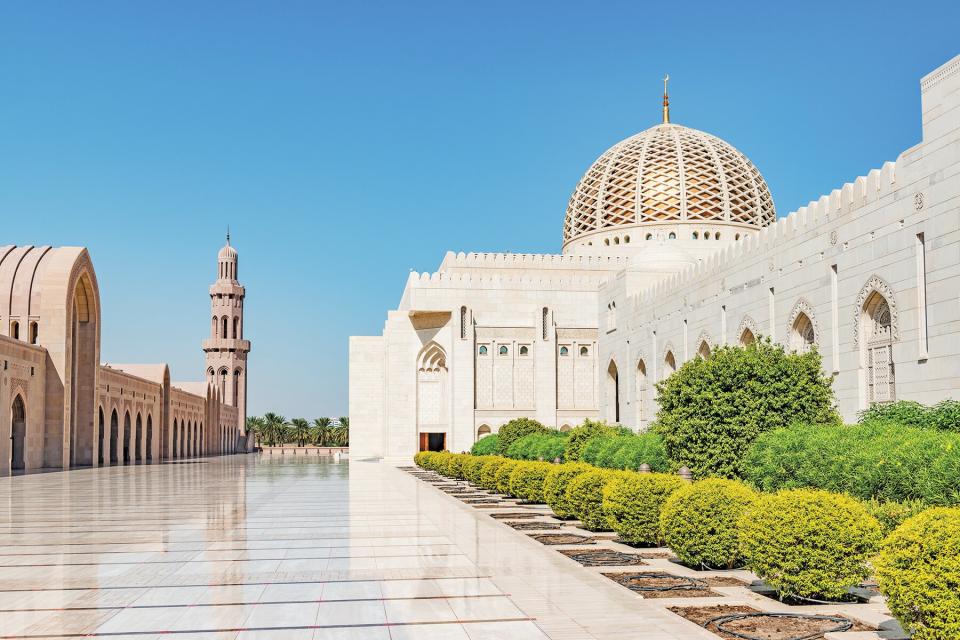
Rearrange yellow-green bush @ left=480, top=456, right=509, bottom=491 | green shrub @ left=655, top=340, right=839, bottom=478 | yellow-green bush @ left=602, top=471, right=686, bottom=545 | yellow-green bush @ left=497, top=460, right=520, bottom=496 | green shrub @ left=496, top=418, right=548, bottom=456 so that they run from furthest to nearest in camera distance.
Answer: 1. green shrub @ left=496, top=418, right=548, bottom=456
2. yellow-green bush @ left=480, top=456, right=509, bottom=491
3. yellow-green bush @ left=497, top=460, right=520, bottom=496
4. green shrub @ left=655, top=340, right=839, bottom=478
5. yellow-green bush @ left=602, top=471, right=686, bottom=545

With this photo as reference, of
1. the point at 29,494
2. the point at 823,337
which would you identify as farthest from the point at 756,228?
the point at 29,494

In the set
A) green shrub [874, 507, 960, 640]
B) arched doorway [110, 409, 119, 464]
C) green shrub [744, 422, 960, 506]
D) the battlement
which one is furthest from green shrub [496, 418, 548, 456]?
green shrub [874, 507, 960, 640]

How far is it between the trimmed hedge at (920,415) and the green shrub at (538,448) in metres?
7.20

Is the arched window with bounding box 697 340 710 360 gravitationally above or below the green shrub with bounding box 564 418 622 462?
above

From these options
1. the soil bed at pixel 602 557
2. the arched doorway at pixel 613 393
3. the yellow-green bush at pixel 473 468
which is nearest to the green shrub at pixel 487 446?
the arched doorway at pixel 613 393

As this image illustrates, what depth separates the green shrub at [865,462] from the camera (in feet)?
27.7

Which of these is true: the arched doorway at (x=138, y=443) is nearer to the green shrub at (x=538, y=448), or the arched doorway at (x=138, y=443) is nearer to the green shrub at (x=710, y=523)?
the green shrub at (x=538, y=448)

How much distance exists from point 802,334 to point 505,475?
7.70m

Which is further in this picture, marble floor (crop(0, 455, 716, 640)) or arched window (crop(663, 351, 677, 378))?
arched window (crop(663, 351, 677, 378))

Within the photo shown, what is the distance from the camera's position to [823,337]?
59.7ft

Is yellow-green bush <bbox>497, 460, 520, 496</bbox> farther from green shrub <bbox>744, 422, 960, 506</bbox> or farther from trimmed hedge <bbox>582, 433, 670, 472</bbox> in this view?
green shrub <bbox>744, 422, 960, 506</bbox>

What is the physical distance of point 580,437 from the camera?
20844 mm

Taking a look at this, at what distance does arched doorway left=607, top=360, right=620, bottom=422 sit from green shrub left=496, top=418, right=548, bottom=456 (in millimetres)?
5730

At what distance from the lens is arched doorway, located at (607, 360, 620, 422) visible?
33.8 meters
